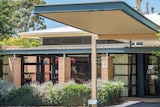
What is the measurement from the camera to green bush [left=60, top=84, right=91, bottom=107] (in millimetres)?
19125

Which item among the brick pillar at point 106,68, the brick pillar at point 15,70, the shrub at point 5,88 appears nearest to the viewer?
the shrub at point 5,88

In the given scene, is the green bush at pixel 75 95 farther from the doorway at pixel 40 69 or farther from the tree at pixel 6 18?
the doorway at pixel 40 69

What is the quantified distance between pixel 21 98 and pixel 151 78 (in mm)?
8888

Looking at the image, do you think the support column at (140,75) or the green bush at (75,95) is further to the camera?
the support column at (140,75)

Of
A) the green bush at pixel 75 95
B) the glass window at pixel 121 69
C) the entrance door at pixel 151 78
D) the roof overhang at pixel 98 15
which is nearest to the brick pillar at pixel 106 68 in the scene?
the glass window at pixel 121 69

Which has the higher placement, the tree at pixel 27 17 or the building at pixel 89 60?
the tree at pixel 27 17

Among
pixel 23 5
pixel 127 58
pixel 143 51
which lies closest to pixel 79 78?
pixel 127 58

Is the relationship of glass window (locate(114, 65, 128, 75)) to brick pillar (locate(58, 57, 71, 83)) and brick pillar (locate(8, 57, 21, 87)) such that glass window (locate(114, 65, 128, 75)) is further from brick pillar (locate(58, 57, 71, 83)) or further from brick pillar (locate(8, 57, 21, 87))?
brick pillar (locate(8, 57, 21, 87))

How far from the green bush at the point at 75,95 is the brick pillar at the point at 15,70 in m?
6.63

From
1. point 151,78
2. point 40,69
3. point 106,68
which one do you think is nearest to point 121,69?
point 106,68

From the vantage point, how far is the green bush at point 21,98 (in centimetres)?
1955

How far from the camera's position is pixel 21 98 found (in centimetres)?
1969

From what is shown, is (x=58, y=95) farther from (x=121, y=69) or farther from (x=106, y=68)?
(x=121, y=69)

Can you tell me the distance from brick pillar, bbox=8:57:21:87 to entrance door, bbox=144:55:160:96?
779 cm
